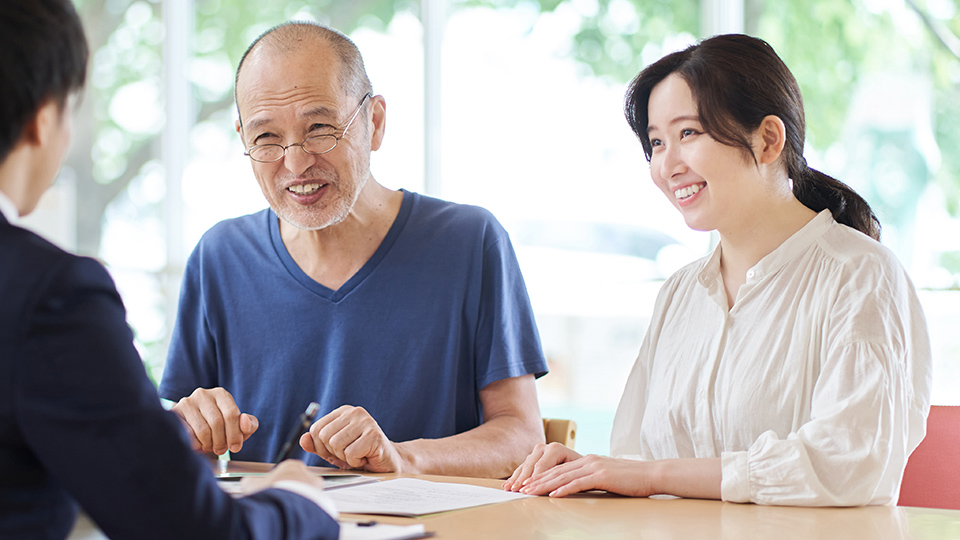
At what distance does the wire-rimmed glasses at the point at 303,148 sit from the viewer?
1883 mm

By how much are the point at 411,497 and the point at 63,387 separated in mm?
714

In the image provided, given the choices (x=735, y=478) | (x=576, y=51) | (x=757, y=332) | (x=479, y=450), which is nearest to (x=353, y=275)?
(x=479, y=450)

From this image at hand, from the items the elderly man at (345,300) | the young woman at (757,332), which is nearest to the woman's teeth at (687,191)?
the young woman at (757,332)

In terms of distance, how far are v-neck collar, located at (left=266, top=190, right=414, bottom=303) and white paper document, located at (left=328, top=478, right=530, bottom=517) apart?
58 cm

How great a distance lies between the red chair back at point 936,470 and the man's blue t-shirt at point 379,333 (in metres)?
0.76

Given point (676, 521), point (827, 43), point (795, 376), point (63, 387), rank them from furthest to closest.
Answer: point (827, 43), point (795, 376), point (676, 521), point (63, 387)

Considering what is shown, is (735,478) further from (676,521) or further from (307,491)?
(307,491)

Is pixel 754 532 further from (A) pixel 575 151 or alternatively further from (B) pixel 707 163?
(A) pixel 575 151

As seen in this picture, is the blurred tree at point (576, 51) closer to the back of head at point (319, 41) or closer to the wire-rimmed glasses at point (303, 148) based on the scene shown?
the back of head at point (319, 41)

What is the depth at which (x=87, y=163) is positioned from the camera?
467 centimetres

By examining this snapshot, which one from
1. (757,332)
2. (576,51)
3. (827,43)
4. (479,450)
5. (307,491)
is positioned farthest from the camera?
(576,51)

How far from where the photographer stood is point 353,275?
6.51 ft

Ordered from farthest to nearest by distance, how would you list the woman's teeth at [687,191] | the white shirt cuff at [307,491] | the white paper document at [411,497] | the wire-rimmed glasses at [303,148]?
the wire-rimmed glasses at [303,148], the woman's teeth at [687,191], the white paper document at [411,497], the white shirt cuff at [307,491]

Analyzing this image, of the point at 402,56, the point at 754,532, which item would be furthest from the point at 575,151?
the point at 754,532
